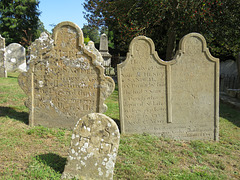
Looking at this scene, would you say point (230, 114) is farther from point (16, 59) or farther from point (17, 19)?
point (17, 19)

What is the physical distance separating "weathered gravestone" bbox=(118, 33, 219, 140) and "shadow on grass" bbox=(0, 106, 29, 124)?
8.26 feet

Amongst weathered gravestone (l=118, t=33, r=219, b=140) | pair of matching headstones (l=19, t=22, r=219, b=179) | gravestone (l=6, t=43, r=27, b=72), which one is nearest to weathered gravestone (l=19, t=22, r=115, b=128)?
pair of matching headstones (l=19, t=22, r=219, b=179)

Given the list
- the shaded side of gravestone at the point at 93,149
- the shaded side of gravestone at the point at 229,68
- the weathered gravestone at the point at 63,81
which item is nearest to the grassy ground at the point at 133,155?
the shaded side of gravestone at the point at 93,149

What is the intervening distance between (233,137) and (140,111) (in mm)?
2401

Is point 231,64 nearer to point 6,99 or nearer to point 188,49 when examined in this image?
point 188,49

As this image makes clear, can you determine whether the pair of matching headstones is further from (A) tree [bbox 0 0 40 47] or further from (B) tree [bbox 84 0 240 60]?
(A) tree [bbox 0 0 40 47]

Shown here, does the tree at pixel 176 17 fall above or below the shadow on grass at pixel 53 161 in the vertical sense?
above

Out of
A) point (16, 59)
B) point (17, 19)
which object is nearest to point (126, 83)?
point (16, 59)

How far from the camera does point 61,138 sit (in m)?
4.57

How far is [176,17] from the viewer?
11258 mm

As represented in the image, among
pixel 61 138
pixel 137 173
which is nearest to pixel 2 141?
pixel 61 138

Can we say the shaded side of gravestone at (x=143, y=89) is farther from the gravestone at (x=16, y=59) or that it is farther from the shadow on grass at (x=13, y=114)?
the gravestone at (x=16, y=59)

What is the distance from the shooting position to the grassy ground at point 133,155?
336 cm

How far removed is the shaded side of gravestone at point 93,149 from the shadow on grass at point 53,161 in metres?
0.28
